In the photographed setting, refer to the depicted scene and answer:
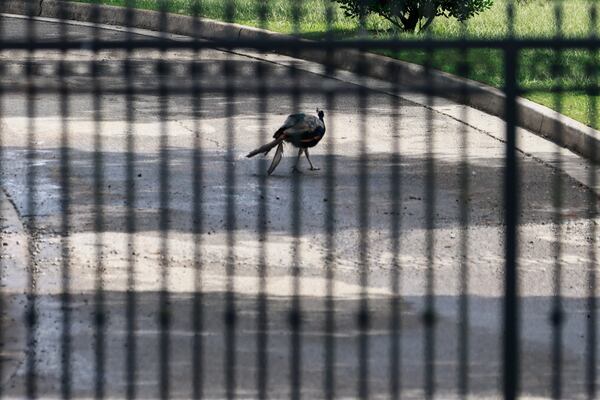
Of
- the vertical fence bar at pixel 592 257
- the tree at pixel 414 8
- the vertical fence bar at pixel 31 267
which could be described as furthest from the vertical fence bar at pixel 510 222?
the tree at pixel 414 8

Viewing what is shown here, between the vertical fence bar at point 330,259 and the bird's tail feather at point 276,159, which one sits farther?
the bird's tail feather at point 276,159

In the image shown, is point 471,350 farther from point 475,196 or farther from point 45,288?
point 475,196

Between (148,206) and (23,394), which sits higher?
(148,206)

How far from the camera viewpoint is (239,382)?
7281 millimetres

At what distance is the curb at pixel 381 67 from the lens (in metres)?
7.56

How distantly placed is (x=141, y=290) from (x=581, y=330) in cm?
230

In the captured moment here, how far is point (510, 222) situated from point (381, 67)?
11.5 metres

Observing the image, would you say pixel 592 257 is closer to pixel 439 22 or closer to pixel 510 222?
pixel 510 222

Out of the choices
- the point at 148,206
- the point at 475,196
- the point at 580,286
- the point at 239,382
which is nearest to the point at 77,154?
the point at 148,206

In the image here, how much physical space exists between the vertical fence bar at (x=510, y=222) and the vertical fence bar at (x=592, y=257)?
254 millimetres

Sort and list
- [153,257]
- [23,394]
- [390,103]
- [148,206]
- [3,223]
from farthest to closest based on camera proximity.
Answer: [390,103] < [148,206] < [3,223] < [153,257] < [23,394]

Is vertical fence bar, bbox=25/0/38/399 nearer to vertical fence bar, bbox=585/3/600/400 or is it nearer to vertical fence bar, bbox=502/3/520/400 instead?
vertical fence bar, bbox=502/3/520/400

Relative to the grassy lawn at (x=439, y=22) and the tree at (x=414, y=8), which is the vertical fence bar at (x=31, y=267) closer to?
the grassy lawn at (x=439, y=22)

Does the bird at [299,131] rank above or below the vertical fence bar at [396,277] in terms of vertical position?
above
